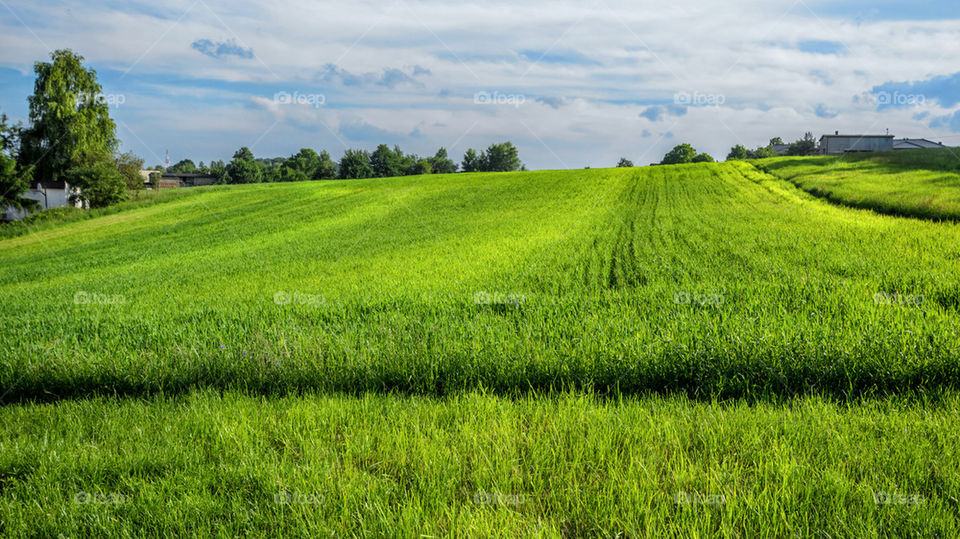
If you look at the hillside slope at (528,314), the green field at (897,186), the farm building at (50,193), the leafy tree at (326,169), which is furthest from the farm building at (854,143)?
the farm building at (50,193)

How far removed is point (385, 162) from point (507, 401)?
105 metres

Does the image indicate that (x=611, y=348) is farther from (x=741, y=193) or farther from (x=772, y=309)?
(x=741, y=193)

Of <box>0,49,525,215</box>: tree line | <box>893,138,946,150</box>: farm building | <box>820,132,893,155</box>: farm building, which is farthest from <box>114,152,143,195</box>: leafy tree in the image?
<box>893,138,946,150</box>: farm building

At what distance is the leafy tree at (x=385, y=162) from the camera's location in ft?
344

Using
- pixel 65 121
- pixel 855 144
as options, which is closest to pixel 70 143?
pixel 65 121

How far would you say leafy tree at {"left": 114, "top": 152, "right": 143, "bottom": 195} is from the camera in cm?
5750

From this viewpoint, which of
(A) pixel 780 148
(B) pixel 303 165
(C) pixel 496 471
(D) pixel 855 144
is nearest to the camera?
(C) pixel 496 471

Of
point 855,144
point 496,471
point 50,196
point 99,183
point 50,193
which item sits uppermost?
point 855,144

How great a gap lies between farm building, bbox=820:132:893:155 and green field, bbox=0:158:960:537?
103 meters

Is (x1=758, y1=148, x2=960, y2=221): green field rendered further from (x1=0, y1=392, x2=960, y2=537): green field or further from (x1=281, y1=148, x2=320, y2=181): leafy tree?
(x1=281, y1=148, x2=320, y2=181): leafy tree

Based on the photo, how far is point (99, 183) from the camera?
50562 mm

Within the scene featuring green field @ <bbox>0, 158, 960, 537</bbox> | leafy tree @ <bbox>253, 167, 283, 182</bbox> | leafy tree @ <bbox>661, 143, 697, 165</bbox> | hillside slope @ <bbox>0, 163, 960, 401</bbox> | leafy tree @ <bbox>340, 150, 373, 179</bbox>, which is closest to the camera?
green field @ <bbox>0, 158, 960, 537</bbox>

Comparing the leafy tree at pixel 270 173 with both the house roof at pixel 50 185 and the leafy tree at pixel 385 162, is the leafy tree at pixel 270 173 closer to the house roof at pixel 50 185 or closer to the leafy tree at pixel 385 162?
the leafy tree at pixel 385 162

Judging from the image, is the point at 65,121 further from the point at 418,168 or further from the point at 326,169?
the point at 418,168
